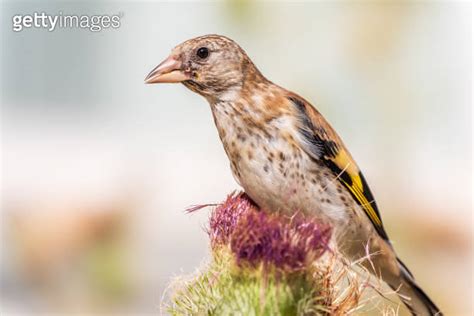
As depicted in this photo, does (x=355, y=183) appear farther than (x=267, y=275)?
Yes

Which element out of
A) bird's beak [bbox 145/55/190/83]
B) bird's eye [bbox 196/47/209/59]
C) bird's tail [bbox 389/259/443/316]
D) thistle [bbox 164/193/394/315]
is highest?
bird's eye [bbox 196/47/209/59]

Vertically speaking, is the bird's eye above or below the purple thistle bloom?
above

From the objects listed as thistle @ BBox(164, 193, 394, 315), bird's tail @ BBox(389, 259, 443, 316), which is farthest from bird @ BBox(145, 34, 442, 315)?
thistle @ BBox(164, 193, 394, 315)

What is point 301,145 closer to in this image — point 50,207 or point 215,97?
point 215,97

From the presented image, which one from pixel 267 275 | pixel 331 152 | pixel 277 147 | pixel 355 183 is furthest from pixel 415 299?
pixel 267 275

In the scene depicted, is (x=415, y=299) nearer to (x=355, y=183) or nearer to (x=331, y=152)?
(x=355, y=183)

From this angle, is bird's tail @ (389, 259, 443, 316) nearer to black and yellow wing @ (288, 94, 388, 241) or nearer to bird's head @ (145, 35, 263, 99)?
black and yellow wing @ (288, 94, 388, 241)

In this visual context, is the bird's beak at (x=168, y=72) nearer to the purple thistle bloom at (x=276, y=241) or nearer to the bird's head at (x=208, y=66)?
the bird's head at (x=208, y=66)

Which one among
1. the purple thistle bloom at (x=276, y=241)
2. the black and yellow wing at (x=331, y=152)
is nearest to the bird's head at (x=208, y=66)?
the black and yellow wing at (x=331, y=152)
